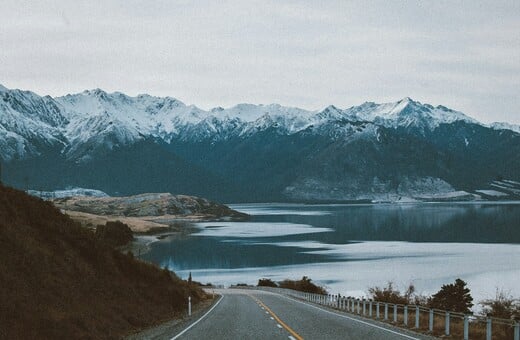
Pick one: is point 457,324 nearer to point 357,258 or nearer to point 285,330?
point 285,330

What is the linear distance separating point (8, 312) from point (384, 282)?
75.3 metres

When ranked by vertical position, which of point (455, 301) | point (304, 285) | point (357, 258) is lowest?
point (304, 285)

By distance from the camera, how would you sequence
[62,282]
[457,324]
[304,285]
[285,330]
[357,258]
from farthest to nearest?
[357,258]
[304,285]
[457,324]
[62,282]
[285,330]

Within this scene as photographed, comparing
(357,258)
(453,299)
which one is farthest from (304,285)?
(357,258)

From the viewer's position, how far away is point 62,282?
24.5 meters

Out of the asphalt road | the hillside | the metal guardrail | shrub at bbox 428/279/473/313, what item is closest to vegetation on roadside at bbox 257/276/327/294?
shrub at bbox 428/279/473/313

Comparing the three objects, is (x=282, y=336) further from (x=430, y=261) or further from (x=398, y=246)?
(x=398, y=246)

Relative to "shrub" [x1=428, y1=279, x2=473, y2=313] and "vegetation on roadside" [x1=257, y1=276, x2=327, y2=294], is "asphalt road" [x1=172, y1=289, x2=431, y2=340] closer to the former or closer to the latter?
"shrub" [x1=428, y1=279, x2=473, y2=313]

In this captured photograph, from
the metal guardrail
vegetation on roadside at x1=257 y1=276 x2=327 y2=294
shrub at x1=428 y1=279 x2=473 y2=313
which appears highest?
the metal guardrail

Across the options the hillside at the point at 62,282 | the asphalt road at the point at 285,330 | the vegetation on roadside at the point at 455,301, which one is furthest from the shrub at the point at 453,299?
the hillside at the point at 62,282

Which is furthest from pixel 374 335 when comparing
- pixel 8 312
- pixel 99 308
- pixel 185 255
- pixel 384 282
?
pixel 185 255

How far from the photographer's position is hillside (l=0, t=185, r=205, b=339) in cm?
1945

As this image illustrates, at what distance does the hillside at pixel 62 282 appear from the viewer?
19.5 m

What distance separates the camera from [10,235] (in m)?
23.9
